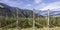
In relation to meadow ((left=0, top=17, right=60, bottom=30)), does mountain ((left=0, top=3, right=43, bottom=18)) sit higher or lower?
higher

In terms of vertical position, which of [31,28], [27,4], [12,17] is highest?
[27,4]

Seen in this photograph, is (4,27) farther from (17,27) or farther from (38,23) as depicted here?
(38,23)

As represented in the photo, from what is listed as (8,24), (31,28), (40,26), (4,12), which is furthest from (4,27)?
(40,26)

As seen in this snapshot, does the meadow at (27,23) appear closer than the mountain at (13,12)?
Yes

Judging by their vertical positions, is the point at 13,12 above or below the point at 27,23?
above

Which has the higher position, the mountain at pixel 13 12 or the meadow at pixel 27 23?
the mountain at pixel 13 12

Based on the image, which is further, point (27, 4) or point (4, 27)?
point (27, 4)

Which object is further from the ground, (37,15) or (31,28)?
(37,15)

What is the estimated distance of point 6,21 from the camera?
8984 mm

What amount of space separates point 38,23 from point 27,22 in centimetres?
66

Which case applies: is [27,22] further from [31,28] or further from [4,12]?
[4,12]

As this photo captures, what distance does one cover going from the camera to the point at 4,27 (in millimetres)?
8914

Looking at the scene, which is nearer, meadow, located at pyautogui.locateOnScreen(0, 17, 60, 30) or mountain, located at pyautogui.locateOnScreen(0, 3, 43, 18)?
meadow, located at pyautogui.locateOnScreen(0, 17, 60, 30)

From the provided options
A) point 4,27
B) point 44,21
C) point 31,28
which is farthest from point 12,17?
point 44,21
